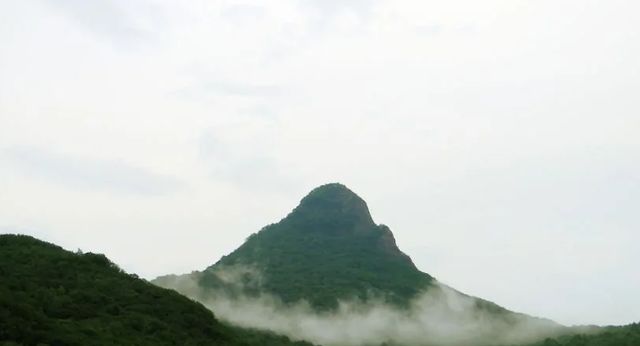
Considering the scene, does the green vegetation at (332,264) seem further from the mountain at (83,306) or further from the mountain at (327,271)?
the mountain at (83,306)

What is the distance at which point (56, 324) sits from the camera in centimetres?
4909

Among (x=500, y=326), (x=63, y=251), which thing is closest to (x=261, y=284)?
(x=500, y=326)

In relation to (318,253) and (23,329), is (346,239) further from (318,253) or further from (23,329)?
(23,329)

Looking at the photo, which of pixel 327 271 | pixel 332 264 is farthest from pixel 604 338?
pixel 332 264

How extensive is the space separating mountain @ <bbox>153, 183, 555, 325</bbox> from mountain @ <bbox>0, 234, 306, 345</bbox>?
89.2 m

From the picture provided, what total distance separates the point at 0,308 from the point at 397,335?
400 ft

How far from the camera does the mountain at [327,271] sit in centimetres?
16700

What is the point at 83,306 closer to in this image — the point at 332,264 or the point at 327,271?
the point at 327,271

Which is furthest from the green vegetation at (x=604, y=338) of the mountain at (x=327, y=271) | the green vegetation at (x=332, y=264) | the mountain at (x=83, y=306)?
the mountain at (x=83, y=306)

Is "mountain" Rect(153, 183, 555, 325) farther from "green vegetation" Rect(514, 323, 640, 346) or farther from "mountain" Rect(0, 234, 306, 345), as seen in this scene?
"mountain" Rect(0, 234, 306, 345)

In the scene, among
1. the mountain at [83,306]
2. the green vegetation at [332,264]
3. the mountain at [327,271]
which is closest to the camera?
the mountain at [83,306]

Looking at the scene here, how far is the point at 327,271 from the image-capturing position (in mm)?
181875

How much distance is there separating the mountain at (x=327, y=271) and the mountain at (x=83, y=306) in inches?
3511

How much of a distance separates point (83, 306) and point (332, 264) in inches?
5148
